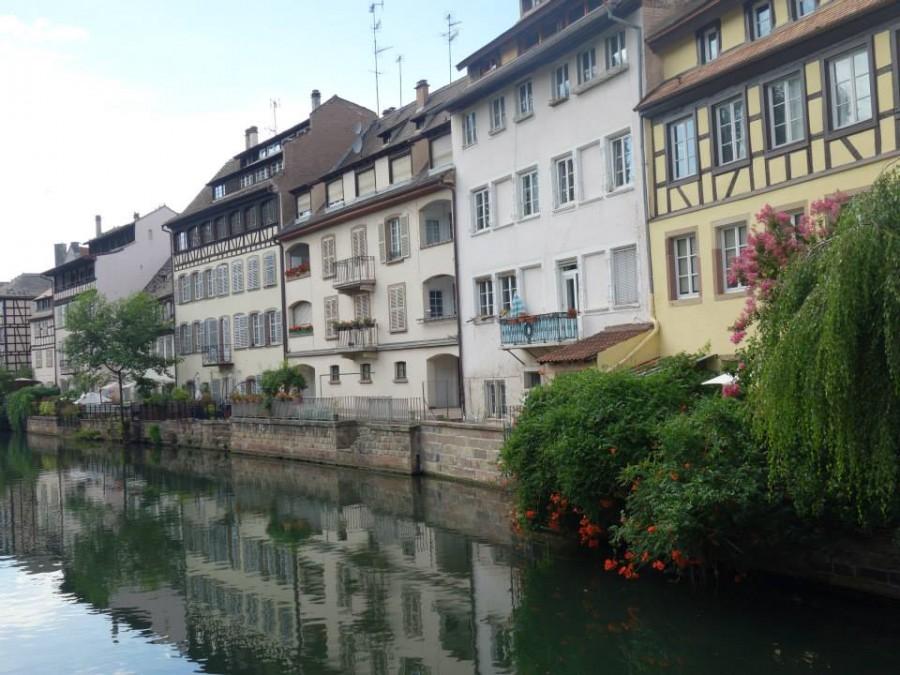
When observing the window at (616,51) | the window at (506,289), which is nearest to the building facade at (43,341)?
the window at (506,289)

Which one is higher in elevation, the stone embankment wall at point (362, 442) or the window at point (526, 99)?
the window at point (526, 99)

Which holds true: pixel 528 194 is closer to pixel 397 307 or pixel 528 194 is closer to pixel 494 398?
pixel 494 398

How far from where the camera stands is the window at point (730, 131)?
17.5 m

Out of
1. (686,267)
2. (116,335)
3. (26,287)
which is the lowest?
(686,267)

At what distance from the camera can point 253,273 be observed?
38.9m

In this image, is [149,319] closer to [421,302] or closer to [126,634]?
[421,302]

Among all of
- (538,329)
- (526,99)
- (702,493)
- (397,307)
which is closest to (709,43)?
(526,99)

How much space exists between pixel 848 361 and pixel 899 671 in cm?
327

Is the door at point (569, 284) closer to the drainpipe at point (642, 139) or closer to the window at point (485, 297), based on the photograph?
the drainpipe at point (642, 139)

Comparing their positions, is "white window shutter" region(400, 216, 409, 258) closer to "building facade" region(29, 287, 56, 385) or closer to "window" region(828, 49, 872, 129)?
"window" region(828, 49, 872, 129)

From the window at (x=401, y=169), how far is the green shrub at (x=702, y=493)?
19.0 m

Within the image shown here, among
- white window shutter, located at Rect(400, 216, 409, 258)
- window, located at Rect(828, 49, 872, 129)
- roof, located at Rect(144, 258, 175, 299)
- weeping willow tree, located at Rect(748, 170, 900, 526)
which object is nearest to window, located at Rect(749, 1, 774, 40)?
window, located at Rect(828, 49, 872, 129)

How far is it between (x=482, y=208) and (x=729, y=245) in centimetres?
953

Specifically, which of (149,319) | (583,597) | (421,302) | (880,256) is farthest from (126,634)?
(149,319)
